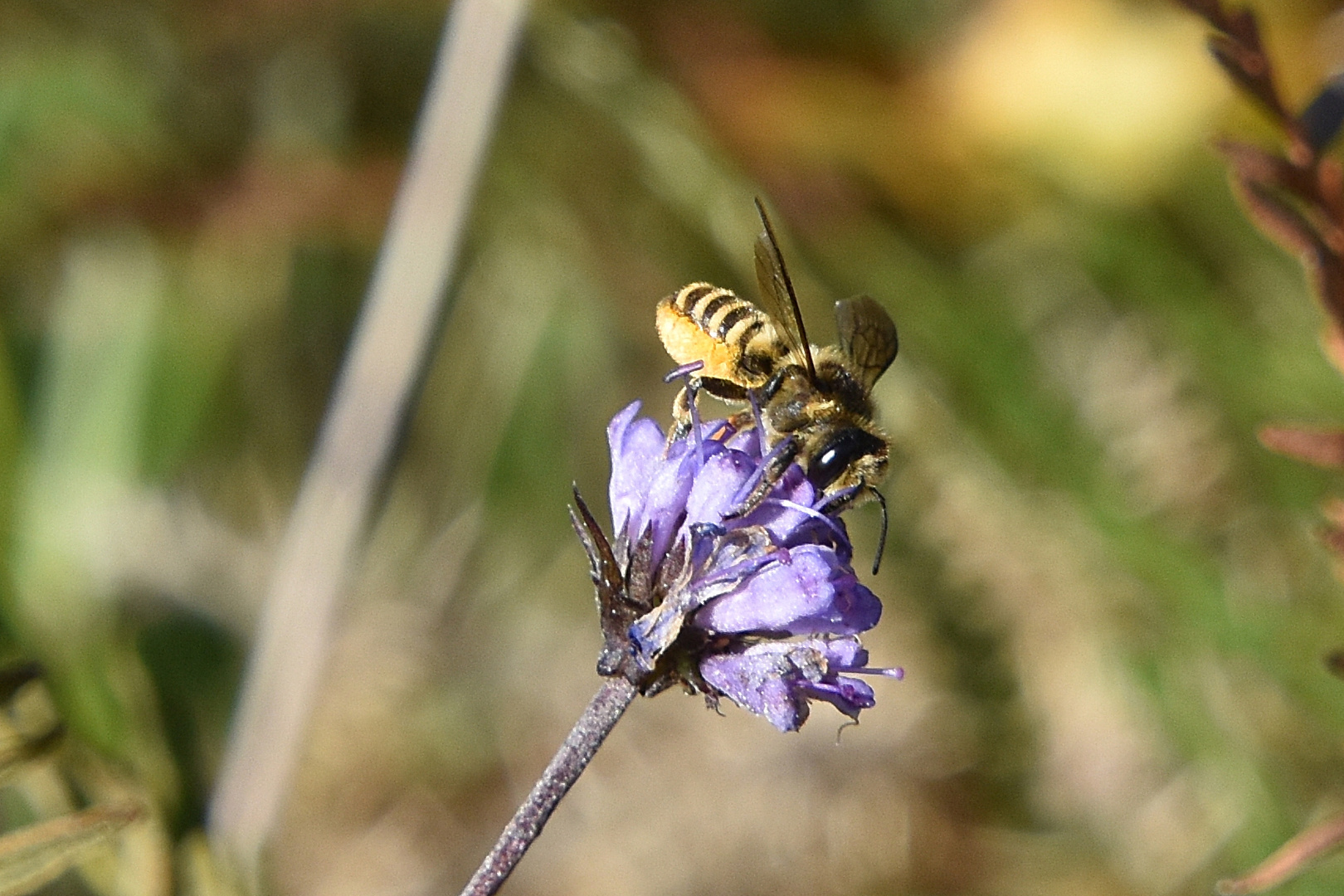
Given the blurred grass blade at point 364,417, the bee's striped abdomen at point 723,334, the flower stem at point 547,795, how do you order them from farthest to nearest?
the blurred grass blade at point 364,417
the bee's striped abdomen at point 723,334
the flower stem at point 547,795

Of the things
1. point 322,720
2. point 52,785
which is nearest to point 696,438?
point 52,785

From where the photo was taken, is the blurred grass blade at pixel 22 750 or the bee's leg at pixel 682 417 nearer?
the blurred grass blade at pixel 22 750

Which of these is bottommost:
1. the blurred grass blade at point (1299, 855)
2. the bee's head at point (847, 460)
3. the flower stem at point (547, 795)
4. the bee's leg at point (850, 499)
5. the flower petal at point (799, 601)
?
the blurred grass blade at point (1299, 855)

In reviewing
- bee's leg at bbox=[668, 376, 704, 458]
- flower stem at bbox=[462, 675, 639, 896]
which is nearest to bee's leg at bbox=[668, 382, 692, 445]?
bee's leg at bbox=[668, 376, 704, 458]

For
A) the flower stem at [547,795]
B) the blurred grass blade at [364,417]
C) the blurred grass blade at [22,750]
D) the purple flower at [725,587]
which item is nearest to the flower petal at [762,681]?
the purple flower at [725,587]

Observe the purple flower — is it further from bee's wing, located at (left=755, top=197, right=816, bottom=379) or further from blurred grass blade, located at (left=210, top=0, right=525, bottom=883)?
blurred grass blade, located at (left=210, top=0, right=525, bottom=883)

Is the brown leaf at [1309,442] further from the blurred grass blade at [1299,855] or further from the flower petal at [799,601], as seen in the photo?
the flower petal at [799,601]
